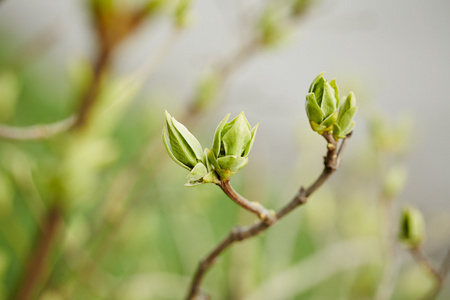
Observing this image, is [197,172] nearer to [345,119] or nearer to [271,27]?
[345,119]

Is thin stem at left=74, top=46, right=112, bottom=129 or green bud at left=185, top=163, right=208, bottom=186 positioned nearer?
green bud at left=185, top=163, right=208, bottom=186

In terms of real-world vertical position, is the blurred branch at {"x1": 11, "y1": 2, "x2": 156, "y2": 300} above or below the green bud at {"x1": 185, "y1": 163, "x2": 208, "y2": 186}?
above

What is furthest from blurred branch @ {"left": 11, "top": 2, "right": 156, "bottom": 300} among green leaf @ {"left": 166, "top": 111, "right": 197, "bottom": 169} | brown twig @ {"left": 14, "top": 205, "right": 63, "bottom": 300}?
green leaf @ {"left": 166, "top": 111, "right": 197, "bottom": 169}

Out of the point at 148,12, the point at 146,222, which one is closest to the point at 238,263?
the point at 146,222

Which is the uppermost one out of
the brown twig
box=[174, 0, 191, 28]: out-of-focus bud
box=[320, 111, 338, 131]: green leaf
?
box=[174, 0, 191, 28]: out-of-focus bud

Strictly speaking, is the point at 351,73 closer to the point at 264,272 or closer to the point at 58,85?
the point at 264,272

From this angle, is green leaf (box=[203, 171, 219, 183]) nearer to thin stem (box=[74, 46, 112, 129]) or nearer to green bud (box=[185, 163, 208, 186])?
green bud (box=[185, 163, 208, 186])

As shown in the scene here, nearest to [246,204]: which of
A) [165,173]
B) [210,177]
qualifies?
[210,177]
